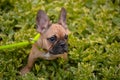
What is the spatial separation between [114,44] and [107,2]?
1512 millimetres

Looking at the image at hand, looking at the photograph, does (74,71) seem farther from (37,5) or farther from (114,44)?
(37,5)

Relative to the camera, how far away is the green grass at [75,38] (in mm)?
4527

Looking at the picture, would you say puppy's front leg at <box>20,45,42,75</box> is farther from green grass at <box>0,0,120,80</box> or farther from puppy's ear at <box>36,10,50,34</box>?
puppy's ear at <box>36,10,50,34</box>

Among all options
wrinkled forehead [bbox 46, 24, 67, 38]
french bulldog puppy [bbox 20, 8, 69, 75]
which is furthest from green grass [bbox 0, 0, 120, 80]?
wrinkled forehead [bbox 46, 24, 67, 38]

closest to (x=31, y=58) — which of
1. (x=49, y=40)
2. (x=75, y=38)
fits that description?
(x=49, y=40)

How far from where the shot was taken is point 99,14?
5.85 m

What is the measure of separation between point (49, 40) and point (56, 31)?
17cm

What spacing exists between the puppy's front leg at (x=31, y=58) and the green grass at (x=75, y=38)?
98 millimetres

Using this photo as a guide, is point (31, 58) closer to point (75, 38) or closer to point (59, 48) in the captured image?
point (59, 48)

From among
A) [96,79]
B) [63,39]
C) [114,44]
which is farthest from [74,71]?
[114,44]

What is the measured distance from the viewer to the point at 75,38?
5039 mm

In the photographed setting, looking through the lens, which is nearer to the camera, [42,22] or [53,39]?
[53,39]

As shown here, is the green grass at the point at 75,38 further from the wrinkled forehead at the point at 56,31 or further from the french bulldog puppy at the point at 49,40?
the wrinkled forehead at the point at 56,31

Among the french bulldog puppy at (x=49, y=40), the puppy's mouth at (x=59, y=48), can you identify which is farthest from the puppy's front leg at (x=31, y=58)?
the puppy's mouth at (x=59, y=48)
